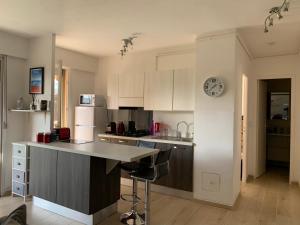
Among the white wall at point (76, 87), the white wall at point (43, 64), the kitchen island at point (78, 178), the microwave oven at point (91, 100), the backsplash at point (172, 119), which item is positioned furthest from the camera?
the white wall at point (76, 87)

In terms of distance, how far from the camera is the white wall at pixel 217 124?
11.3 ft

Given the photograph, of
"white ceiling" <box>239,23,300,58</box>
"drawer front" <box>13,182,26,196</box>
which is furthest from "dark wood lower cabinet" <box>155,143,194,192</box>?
"drawer front" <box>13,182,26,196</box>

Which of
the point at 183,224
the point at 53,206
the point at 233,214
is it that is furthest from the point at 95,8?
the point at 233,214

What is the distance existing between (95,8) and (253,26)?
2.20 metres

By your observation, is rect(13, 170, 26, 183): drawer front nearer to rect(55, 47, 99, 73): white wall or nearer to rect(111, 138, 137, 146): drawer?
rect(111, 138, 137, 146): drawer

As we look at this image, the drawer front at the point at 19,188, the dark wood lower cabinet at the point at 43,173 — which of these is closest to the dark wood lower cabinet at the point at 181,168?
the dark wood lower cabinet at the point at 43,173

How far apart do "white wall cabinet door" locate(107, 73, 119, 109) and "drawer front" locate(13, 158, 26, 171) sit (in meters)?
1.99

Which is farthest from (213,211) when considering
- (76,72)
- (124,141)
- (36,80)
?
(76,72)

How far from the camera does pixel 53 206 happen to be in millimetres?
3291

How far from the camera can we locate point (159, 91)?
4371 millimetres

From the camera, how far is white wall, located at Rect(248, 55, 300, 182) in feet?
15.6

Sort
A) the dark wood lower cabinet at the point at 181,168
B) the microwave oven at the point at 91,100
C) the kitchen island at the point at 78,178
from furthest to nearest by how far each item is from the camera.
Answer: the microwave oven at the point at 91,100 < the dark wood lower cabinet at the point at 181,168 < the kitchen island at the point at 78,178

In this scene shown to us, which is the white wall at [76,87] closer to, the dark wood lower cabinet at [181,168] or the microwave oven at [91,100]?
the microwave oven at [91,100]

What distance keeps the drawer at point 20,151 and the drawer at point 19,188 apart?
0.46 metres
